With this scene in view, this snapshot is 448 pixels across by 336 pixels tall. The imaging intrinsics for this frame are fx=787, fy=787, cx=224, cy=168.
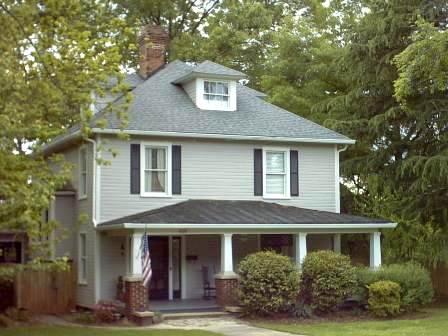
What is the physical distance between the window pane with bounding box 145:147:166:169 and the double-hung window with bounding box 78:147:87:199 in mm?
2002

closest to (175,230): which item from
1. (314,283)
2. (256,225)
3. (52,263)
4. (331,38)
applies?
(256,225)

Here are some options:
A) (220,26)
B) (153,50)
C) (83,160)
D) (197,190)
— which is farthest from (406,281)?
(220,26)

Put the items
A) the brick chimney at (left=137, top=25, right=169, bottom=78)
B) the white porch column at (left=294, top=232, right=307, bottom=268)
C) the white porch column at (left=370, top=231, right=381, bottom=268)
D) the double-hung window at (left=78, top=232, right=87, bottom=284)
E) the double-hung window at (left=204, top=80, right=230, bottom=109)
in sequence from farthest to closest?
the brick chimney at (left=137, top=25, right=169, bottom=78) < the double-hung window at (left=204, top=80, right=230, bottom=109) < the double-hung window at (left=78, top=232, right=87, bottom=284) < the white porch column at (left=370, top=231, right=381, bottom=268) < the white porch column at (left=294, top=232, right=307, bottom=268)

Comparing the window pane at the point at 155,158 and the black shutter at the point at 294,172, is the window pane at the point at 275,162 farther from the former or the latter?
the window pane at the point at 155,158

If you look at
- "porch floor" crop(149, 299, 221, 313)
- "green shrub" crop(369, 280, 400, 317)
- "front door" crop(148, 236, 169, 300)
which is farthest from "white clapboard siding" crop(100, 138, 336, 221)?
"green shrub" crop(369, 280, 400, 317)

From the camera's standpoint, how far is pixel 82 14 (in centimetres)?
1409

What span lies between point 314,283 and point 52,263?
8.58m

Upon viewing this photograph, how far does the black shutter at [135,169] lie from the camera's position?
22.8m

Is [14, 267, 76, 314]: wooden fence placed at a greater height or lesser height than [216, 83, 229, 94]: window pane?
lesser

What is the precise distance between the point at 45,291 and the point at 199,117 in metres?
6.99

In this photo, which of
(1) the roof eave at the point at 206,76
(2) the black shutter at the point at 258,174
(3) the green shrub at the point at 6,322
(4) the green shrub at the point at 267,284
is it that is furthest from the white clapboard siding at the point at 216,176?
(4) the green shrub at the point at 267,284

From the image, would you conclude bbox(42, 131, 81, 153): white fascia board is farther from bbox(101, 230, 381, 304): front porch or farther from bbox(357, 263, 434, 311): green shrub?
bbox(357, 263, 434, 311): green shrub

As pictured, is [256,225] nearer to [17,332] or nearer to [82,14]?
[17,332]

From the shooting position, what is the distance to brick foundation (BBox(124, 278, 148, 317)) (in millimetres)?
20031
